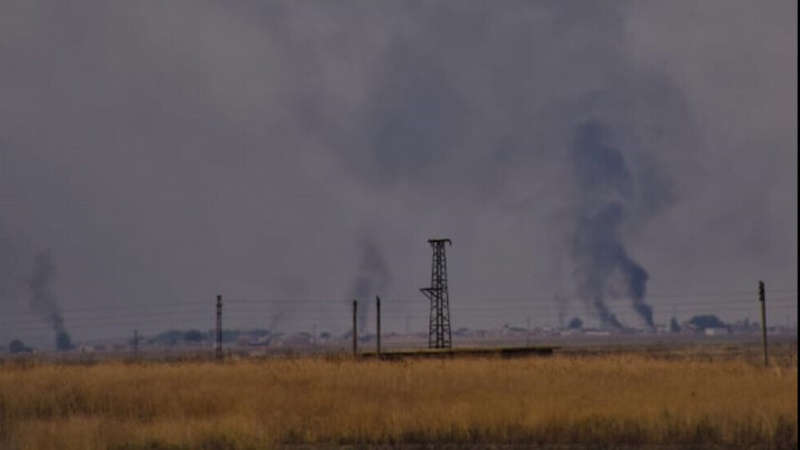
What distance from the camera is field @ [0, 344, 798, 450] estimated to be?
62.1ft

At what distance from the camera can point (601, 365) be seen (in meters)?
32.9

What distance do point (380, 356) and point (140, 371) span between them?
A: 10959mm

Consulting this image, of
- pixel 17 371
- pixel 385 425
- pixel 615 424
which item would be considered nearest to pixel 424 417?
pixel 385 425

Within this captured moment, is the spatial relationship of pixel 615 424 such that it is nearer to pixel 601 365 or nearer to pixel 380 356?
pixel 601 365

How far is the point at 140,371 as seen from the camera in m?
31.6

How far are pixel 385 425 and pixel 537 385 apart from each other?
20.6ft

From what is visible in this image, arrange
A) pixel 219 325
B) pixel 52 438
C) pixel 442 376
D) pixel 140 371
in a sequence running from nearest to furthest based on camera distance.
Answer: pixel 52 438 < pixel 442 376 < pixel 140 371 < pixel 219 325

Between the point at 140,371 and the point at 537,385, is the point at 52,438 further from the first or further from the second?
the point at 140,371

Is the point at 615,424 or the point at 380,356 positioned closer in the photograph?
the point at 615,424

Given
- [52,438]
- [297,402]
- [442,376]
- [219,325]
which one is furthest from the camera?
[219,325]

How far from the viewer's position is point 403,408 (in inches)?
867

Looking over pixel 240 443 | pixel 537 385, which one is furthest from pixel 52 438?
pixel 537 385

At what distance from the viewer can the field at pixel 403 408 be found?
18.9m

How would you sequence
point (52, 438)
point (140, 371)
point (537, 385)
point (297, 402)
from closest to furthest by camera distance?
point (52, 438)
point (297, 402)
point (537, 385)
point (140, 371)
